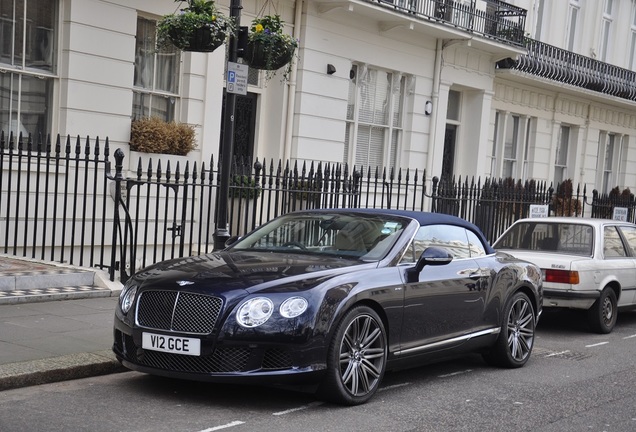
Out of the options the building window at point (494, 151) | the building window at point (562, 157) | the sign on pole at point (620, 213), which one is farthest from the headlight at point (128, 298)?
the building window at point (562, 157)

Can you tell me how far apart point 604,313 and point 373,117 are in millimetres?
8801

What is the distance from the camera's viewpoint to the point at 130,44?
564 inches

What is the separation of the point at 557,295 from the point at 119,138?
22.7ft

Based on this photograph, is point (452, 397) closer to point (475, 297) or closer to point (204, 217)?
point (475, 297)

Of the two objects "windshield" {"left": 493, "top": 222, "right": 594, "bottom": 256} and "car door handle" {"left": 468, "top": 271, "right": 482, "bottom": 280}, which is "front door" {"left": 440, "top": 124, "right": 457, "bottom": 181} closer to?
"windshield" {"left": 493, "top": 222, "right": 594, "bottom": 256}

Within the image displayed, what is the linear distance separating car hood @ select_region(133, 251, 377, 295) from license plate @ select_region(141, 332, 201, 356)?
380 millimetres

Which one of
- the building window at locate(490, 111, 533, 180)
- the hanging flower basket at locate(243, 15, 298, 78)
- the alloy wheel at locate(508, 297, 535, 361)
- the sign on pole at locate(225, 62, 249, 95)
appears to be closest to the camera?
the alloy wheel at locate(508, 297, 535, 361)

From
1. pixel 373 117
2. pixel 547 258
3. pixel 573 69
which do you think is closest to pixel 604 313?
pixel 547 258

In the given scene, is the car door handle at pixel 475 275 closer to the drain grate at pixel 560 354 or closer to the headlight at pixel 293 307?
the drain grate at pixel 560 354

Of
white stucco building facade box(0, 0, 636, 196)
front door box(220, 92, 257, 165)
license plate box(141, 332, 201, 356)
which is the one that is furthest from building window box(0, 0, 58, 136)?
license plate box(141, 332, 201, 356)

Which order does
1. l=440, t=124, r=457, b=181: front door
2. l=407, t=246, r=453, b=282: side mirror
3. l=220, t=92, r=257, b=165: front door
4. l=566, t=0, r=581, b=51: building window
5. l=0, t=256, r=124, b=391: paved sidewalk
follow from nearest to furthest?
1. l=0, t=256, r=124, b=391: paved sidewalk
2. l=407, t=246, r=453, b=282: side mirror
3. l=220, t=92, r=257, b=165: front door
4. l=440, t=124, r=457, b=181: front door
5. l=566, t=0, r=581, b=51: building window

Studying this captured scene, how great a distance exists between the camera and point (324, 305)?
7.02 meters

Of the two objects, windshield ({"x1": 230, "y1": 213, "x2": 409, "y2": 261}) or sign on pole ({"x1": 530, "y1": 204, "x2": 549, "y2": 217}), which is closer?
windshield ({"x1": 230, "y1": 213, "x2": 409, "y2": 261})

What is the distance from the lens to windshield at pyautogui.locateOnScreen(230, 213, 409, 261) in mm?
8141
